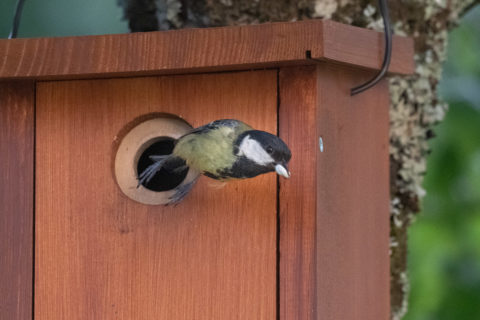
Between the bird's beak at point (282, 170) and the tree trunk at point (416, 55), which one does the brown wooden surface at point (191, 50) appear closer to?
the bird's beak at point (282, 170)

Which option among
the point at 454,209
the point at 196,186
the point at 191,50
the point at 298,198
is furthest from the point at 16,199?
the point at 454,209

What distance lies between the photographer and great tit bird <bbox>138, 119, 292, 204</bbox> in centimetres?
173

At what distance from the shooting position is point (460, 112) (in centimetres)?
304

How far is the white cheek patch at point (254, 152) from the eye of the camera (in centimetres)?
173

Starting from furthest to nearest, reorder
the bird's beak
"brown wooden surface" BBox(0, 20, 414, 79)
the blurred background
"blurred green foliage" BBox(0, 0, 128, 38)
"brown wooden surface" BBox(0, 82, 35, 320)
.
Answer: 1. "blurred green foliage" BBox(0, 0, 128, 38)
2. the blurred background
3. "brown wooden surface" BBox(0, 82, 35, 320)
4. "brown wooden surface" BBox(0, 20, 414, 79)
5. the bird's beak

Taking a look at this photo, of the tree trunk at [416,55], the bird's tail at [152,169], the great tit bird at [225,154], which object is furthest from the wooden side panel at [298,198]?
the tree trunk at [416,55]

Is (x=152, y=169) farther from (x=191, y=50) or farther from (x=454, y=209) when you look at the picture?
(x=454, y=209)

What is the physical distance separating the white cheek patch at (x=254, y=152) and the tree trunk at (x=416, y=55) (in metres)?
0.75

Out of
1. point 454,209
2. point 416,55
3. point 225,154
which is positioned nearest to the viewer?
point 225,154

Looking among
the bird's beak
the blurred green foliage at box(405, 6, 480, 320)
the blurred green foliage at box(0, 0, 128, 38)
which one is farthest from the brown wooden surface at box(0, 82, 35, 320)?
the blurred green foliage at box(0, 0, 128, 38)

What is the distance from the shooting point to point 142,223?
2020 millimetres

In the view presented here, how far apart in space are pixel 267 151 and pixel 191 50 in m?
0.33

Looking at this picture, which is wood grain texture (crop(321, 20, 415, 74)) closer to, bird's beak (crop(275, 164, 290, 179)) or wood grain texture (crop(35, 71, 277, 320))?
wood grain texture (crop(35, 71, 277, 320))

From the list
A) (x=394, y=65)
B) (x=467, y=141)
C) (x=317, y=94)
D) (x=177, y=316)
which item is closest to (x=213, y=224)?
(x=177, y=316)
